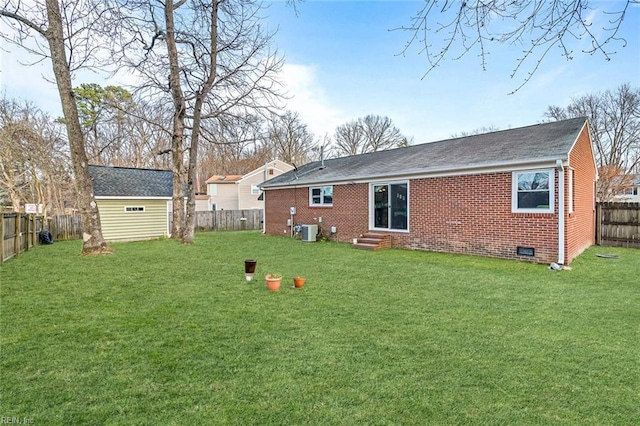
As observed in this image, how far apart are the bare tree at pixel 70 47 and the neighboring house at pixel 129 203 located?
4070 millimetres

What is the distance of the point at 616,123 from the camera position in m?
24.7

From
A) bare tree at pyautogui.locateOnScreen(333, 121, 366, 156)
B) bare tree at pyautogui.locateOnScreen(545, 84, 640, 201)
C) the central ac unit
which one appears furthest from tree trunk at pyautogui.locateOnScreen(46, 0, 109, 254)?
bare tree at pyautogui.locateOnScreen(545, 84, 640, 201)

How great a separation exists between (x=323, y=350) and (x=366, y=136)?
33.7m

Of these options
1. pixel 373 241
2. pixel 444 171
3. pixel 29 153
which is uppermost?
pixel 29 153

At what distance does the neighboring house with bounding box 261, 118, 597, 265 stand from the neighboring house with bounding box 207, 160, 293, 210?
1639cm

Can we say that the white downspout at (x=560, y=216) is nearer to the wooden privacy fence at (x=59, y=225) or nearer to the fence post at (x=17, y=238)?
the wooden privacy fence at (x=59, y=225)

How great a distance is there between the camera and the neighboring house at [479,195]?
7.90m

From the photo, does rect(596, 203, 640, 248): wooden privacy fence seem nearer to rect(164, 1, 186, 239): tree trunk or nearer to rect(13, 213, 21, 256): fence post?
rect(164, 1, 186, 239): tree trunk

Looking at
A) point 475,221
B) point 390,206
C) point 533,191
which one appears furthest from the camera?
point 390,206

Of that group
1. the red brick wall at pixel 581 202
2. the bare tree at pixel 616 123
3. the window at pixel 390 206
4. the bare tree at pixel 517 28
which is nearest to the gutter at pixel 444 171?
the window at pixel 390 206

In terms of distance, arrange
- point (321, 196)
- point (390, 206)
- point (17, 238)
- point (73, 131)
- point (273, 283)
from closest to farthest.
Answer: point (273, 283) → point (73, 131) → point (17, 238) → point (390, 206) → point (321, 196)

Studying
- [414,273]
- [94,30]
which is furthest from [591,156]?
[94,30]

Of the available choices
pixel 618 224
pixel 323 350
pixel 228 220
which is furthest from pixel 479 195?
pixel 228 220

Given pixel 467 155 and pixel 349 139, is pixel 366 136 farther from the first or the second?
pixel 467 155
